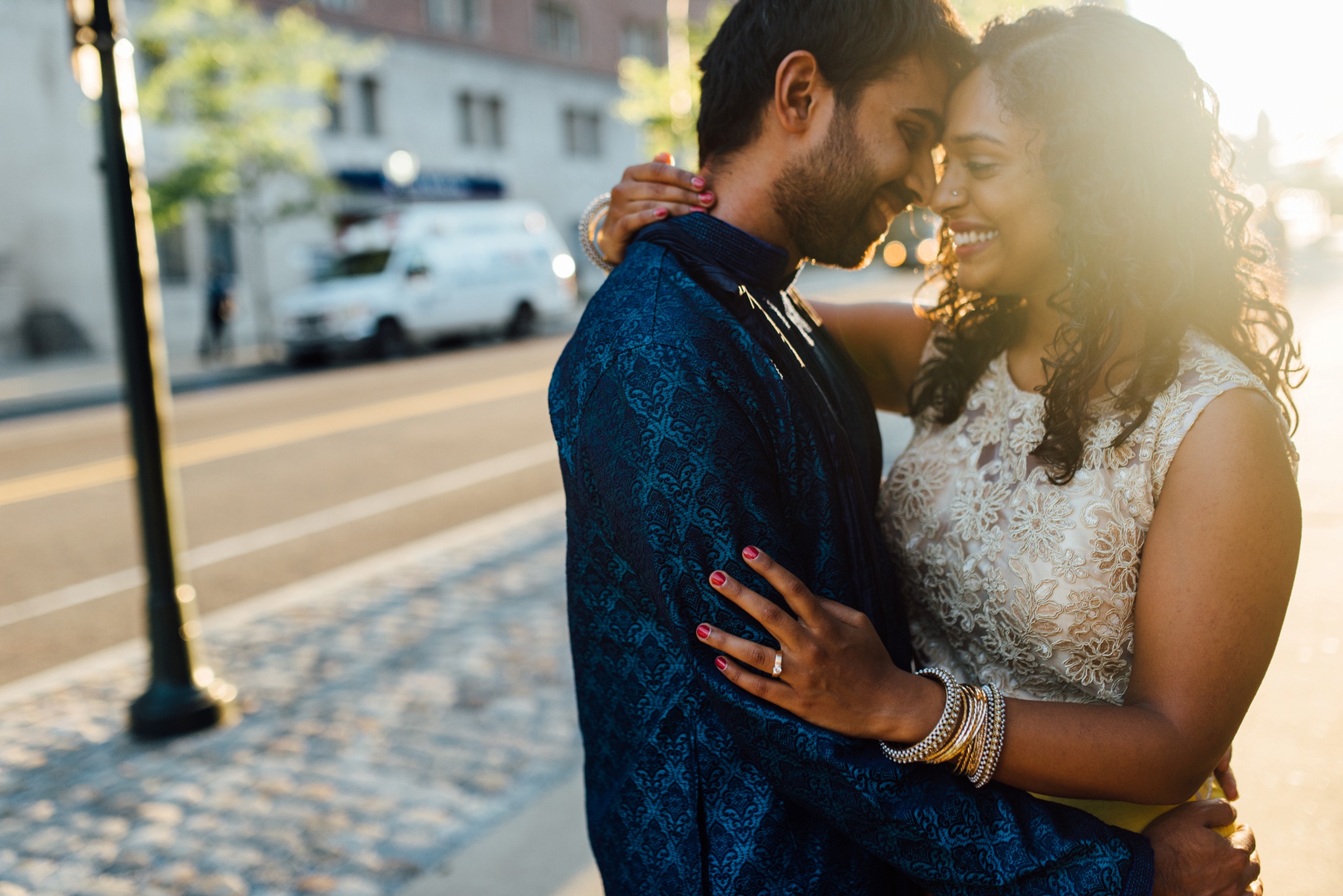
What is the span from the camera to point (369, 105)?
2766 cm

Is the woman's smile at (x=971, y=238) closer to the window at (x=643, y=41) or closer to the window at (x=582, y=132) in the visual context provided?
the window at (x=582, y=132)

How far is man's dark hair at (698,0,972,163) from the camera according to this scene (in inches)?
66.4

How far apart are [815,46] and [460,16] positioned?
31356mm

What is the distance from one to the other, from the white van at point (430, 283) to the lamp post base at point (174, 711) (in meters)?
14.2

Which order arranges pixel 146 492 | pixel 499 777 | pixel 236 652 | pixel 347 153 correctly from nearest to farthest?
1. pixel 499 777
2. pixel 146 492
3. pixel 236 652
4. pixel 347 153

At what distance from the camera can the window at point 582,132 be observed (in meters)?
33.7

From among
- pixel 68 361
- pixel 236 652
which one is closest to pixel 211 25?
pixel 68 361

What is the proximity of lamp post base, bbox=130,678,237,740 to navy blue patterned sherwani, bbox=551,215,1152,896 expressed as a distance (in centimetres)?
327

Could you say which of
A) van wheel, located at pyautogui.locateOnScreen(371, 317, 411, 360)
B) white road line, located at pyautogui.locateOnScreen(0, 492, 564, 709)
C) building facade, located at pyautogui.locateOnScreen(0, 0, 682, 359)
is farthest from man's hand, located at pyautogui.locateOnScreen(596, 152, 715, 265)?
building facade, located at pyautogui.locateOnScreen(0, 0, 682, 359)

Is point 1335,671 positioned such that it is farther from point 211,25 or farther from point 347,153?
point 347,153

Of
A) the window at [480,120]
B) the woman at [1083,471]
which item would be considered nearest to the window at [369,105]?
the window at [480,120]

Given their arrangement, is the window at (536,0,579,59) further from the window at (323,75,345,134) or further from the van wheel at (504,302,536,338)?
the van wheel at (504,302,536,338)

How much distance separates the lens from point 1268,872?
2914mm

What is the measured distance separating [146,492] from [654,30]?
116 ft
